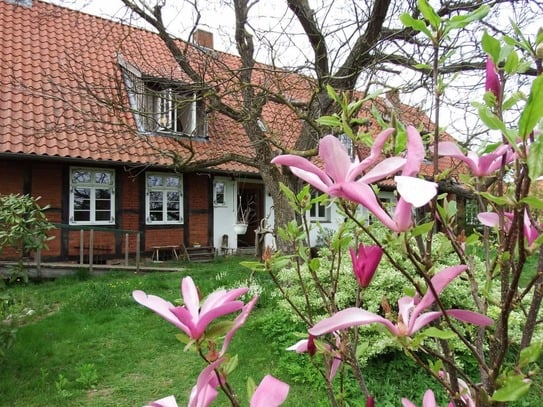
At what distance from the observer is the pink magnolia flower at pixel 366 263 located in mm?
A: 697

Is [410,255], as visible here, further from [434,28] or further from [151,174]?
[151,174]

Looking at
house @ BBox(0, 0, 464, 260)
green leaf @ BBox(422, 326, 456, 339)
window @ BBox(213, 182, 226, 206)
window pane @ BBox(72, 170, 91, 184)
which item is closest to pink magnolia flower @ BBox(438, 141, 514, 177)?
green leaf @ BBox(422, 326, 456, 339)

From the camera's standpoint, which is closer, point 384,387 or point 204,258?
point 384,387

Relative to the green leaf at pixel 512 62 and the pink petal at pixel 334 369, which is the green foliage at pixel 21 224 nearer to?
the pink petal at pixel 334 369

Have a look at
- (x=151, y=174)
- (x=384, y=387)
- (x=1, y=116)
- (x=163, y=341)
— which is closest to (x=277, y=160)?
(x=384, y=387)

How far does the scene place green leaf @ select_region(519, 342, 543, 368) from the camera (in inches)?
21.7

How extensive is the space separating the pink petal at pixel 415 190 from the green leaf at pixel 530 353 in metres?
0.27

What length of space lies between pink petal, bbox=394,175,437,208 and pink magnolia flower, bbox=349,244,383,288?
0.23m

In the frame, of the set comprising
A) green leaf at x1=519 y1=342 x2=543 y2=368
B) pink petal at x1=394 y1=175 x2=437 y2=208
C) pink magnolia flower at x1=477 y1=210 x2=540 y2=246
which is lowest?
green leaf at x1=519 y1=342 x2=543 y2=368

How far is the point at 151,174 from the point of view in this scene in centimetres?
1108

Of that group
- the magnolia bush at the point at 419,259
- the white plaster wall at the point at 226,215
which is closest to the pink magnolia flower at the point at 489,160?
the magnolia bush at the point at 419,259

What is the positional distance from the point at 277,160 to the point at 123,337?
4968 millimetres

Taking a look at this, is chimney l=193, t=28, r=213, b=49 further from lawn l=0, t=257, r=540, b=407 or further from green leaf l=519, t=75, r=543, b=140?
green leaf l=519, t=75, r=543, b=140

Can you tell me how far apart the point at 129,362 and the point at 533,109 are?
14.6ft
